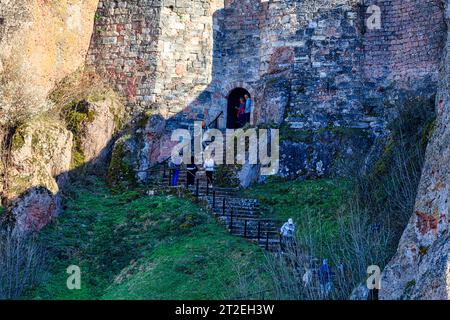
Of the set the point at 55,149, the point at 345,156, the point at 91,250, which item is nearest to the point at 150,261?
the point at 91,250

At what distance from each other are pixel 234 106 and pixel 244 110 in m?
0.56

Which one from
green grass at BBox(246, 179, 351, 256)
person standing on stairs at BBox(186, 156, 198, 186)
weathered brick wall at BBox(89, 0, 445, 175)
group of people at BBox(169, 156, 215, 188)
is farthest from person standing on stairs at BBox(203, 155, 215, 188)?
weathered brick wall at BBox(89, 0, 445, 175)

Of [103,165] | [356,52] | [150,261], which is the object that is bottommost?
[150,261]

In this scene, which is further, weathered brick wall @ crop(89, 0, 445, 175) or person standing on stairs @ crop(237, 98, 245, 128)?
person standing on stairs @ crop(237, 98, 245, 128)

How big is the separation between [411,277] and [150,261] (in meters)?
8.94

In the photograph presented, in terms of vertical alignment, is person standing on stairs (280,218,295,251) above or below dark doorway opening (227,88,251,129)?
below

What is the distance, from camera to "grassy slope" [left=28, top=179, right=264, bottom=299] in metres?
24.8

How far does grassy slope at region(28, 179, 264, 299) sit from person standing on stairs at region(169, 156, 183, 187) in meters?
1.07

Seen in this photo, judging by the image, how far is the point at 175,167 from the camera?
3219 centimetres

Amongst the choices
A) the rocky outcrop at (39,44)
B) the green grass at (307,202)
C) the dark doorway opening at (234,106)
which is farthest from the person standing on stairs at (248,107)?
the rocky outcrop at (39,44)

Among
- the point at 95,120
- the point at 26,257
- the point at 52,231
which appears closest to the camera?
the point at 26,257

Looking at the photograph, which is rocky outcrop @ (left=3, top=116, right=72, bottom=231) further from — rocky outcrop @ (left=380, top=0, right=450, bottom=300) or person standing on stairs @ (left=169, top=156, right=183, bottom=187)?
rocky outcrop @ (left=380, top=0, right=450, bottom=300)

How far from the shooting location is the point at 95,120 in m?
33.3
